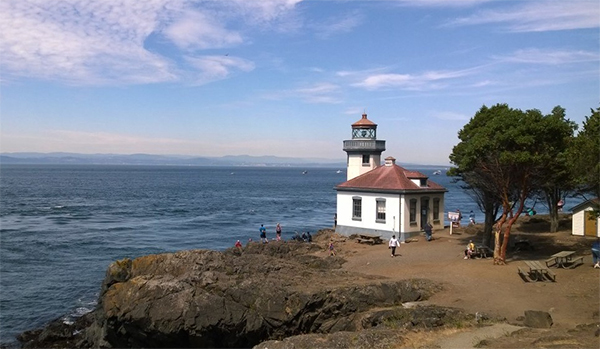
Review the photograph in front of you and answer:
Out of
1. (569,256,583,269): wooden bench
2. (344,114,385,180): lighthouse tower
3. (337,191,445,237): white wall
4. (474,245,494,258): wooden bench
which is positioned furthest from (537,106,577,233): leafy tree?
(344,114,385,180): lighthouse tower

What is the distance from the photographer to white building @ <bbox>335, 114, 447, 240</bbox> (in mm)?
33094

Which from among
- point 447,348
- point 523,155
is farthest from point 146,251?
point 447,348

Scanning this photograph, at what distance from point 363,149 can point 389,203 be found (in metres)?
7.70

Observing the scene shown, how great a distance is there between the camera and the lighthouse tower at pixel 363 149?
4006 cm

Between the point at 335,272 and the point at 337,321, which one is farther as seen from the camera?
the point at 335,272

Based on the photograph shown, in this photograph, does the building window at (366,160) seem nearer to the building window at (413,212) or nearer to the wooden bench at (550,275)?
the building window at (413,212)

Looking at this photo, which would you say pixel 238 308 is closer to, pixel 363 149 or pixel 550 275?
pixel 550 275

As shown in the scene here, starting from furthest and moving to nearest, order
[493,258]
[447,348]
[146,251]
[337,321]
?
[146,251], [493,258], [337,321], [447,348]

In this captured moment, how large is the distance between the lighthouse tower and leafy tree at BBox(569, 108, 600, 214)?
20.6 metres

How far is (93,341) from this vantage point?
20.9m

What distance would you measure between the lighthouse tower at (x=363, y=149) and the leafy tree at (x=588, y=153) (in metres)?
20.6

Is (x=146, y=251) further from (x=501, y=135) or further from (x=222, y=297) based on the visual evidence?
(x=501, y=135)

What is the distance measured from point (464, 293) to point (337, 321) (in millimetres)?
4984

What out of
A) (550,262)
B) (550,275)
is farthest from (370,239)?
(550,275)
